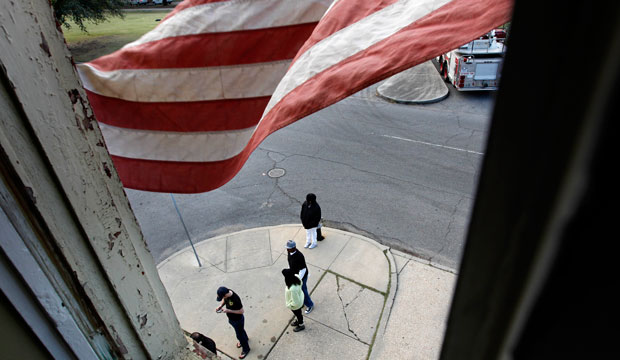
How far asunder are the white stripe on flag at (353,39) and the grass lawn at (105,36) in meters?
23.1

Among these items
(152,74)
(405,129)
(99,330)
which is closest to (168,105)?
(152,74)

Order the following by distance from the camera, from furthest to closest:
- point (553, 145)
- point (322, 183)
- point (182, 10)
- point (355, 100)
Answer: point (355, 100) → point (322, 183) → point (182, 10) → point (553, 145)

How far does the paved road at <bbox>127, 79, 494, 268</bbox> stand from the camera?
690 cm

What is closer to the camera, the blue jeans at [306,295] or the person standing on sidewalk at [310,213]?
the blue jeans at [306,295]

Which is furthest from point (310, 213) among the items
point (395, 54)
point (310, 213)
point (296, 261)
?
point (395, 54)

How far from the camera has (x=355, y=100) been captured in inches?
529

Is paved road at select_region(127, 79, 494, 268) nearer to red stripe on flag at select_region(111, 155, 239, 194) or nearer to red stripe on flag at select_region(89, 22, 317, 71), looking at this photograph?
red stripe on flag at select_region(111, 155, 239, 194)

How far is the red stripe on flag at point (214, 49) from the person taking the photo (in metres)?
2.85

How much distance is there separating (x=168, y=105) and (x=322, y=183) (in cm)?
564

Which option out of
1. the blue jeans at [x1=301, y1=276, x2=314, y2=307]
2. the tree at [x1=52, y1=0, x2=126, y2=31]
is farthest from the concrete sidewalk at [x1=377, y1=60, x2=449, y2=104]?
the tree at [x1=52, y1=0, x2=126, y2=31]

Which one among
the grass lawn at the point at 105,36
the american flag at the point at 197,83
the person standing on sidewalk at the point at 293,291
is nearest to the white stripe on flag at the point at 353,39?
the american flag at the point at 197,83

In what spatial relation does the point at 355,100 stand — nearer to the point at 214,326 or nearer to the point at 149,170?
the point at 214,326

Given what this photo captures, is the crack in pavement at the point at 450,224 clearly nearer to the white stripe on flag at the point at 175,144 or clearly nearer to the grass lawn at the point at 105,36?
the white stripe on flag at the point at 175,144

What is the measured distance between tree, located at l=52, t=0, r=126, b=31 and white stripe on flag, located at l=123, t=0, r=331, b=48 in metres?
20.3
